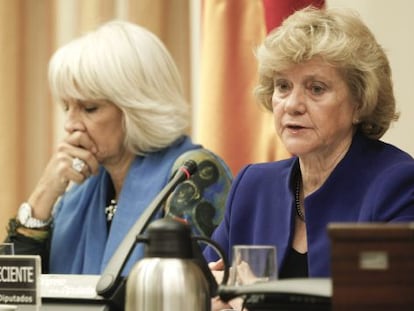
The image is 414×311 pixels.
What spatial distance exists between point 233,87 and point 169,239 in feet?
4.75

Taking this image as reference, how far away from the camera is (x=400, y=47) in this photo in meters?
2.73

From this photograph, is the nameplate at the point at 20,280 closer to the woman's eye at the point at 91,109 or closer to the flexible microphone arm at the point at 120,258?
the flexible microphone arm at the point at 120,258

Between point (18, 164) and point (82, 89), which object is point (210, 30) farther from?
point (18, 164)

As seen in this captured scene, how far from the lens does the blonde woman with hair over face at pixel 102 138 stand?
8.95ft

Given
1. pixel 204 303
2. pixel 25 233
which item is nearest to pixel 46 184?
pixel 25 233

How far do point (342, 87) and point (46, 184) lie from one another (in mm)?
1176

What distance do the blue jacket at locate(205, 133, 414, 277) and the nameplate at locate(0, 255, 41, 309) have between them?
0.57m

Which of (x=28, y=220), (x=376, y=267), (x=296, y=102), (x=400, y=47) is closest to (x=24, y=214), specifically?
(x=28, y=220)

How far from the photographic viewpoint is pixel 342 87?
205cm

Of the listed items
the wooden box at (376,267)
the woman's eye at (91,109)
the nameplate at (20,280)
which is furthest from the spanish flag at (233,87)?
the wooden box at (376,267)

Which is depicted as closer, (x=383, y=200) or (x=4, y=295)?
(x=4, y=295)

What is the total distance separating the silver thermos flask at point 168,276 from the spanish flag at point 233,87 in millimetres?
1372

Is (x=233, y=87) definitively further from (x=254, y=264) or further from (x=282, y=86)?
(x=254, y=264)

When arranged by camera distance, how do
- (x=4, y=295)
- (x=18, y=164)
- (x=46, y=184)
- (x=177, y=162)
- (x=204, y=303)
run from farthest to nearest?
(x=18, y=164)
(x=46, y=184)
(x=177, y=162)
(x=4, y=295)
(x=204, y=303)
